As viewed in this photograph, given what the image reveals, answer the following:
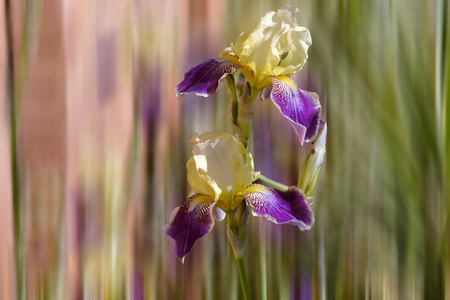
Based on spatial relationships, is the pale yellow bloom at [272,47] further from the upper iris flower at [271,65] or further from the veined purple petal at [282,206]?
the veined purple petal at [282,206]

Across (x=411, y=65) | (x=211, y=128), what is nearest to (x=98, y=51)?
(x=211, y=128)

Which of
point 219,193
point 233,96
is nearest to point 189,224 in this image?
point 219,193

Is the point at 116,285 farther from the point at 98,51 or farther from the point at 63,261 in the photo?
the point at 98,51

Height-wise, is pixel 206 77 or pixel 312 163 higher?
pixel 206 77

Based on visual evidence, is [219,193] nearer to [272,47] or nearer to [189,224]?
[189,224]

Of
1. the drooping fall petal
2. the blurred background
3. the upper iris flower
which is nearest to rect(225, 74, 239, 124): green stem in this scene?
the upper iris flower

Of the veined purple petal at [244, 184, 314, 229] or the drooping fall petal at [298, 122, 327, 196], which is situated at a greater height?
the drooping fall petal at [298, 122, 327, 196]

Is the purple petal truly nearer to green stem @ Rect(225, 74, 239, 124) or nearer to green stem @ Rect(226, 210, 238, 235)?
green stem @ Rect(226, 210, 238, 235)
